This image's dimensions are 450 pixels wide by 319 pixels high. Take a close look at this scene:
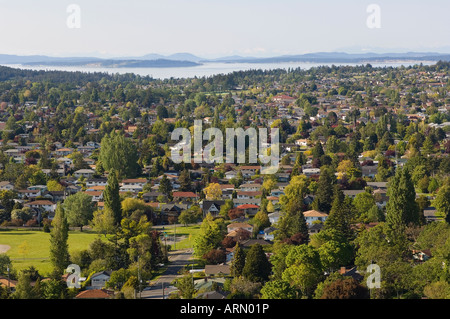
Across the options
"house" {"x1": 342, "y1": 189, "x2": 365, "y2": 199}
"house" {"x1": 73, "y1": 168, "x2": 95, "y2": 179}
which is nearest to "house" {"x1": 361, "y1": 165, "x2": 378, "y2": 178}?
"house" {"x1": 342, "y1": 189, "x2": 365, "y2": 199}

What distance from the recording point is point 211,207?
17.5m

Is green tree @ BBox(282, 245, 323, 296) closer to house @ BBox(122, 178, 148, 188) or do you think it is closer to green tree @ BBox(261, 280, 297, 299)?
green tree @ BBox(261, 280, 297, 299)

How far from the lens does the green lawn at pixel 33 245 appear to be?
12.7 m

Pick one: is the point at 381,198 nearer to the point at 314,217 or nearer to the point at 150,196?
the point at 314,217

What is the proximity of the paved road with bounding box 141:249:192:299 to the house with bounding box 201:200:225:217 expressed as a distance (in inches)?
144

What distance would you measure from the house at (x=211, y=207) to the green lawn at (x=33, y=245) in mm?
3374

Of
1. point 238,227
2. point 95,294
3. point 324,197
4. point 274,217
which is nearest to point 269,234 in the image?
point 238,227

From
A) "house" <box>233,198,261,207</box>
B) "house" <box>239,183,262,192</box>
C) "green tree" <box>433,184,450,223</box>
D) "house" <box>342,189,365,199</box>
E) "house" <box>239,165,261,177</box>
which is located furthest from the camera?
"house" <box>239,165,261,177</box>

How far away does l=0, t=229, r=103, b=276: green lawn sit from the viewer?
1275 cm

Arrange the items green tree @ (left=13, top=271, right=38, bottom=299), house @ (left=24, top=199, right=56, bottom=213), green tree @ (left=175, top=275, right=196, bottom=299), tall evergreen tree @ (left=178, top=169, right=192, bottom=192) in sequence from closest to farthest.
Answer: green tree @ (left=13, top=271, right=38, bottom=299) < green tree @ (left=175, top=275, right=196, bottom=299) < house @ (left=24, top=199, right=56, bottom=213) < tall evergreen tree @ (left=178, top=169, right=192, bottom=192)

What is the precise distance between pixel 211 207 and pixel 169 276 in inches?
230

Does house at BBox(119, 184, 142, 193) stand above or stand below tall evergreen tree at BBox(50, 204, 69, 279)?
below

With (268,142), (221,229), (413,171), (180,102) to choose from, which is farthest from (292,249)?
(180,102)

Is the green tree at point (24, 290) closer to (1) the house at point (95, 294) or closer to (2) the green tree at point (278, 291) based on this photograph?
(1) the house at point (95, 294)
